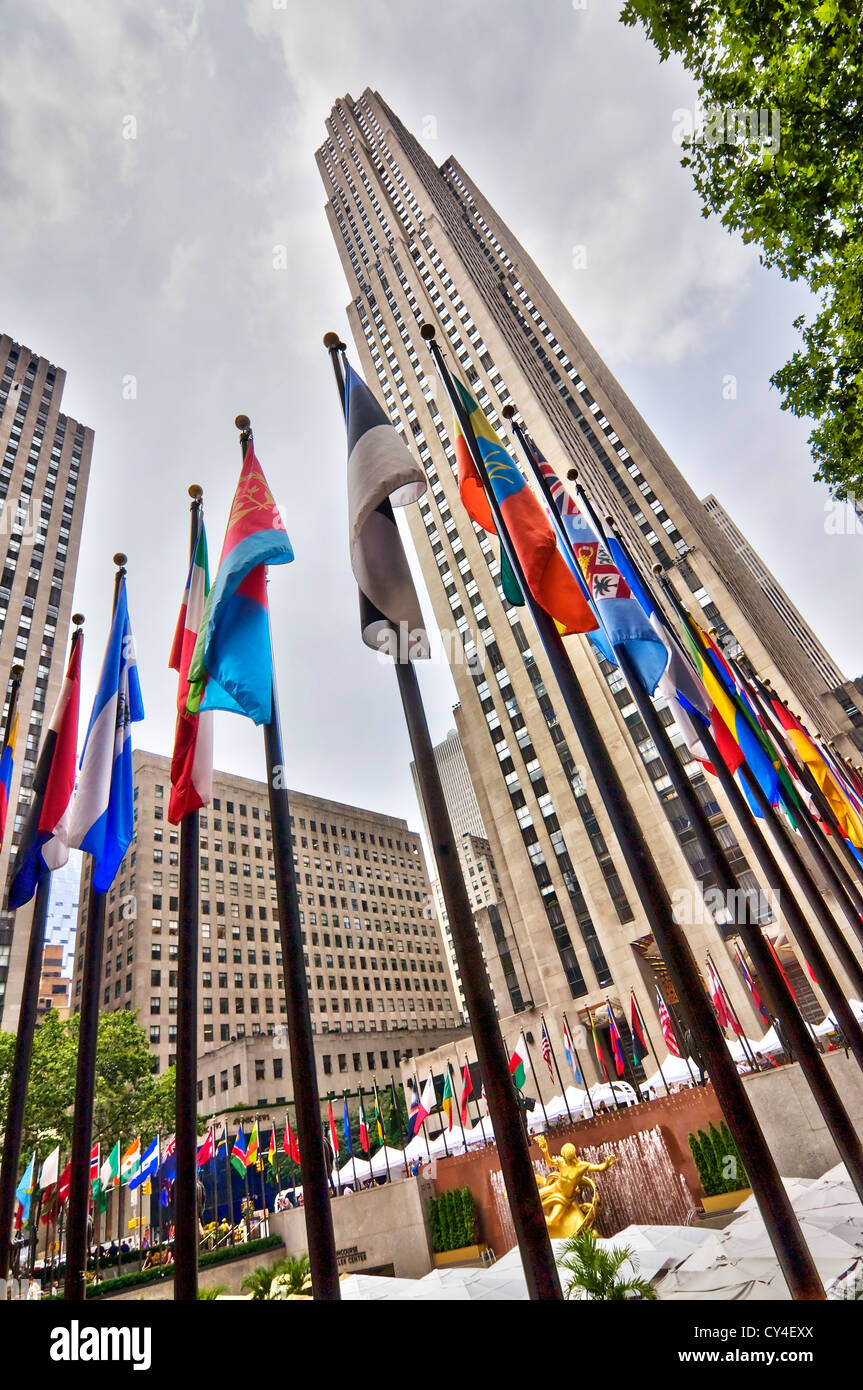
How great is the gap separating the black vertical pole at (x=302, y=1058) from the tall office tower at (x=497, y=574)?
33.1 meters

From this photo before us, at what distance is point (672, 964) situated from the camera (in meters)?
8.05

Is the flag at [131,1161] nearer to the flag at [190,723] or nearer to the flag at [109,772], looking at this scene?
the flag at [109,772]

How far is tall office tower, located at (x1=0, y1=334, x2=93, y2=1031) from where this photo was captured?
6712 cm

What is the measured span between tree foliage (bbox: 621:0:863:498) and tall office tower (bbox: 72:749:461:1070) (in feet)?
216

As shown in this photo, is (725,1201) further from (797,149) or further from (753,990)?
(797,149)

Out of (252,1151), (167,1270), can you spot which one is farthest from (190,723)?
(252,1151)

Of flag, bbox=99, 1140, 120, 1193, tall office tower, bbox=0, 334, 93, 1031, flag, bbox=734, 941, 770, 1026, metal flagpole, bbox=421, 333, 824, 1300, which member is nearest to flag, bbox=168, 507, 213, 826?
metal flagpole, bbox=421, 333, 824, 1300

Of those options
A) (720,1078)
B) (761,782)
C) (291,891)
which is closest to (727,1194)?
(761,782)

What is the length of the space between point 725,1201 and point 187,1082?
67.6 feet

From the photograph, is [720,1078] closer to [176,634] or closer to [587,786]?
[176,634]

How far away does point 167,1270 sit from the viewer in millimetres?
27281

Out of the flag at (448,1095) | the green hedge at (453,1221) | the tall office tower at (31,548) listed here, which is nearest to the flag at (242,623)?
the green hedge at (453,1221)

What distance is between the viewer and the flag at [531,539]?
1045 centimetres
